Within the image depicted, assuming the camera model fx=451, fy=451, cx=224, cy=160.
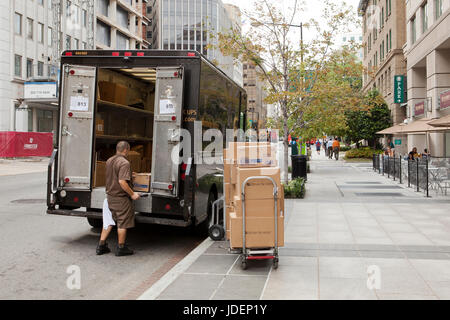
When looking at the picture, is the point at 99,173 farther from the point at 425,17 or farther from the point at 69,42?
the point at 69,42

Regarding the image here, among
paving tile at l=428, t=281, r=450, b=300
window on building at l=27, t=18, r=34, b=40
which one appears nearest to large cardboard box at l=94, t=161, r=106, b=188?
paving tile at l=428, t=281, r=450, b=300

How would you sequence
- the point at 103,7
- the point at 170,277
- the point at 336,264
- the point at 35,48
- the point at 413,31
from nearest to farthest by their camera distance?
1. the point at 170,277
2. the point at 336,264
3. the point at 413,31
4. the point at 35,48
5. the point at 103,7

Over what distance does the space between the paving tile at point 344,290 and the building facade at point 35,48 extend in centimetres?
3473

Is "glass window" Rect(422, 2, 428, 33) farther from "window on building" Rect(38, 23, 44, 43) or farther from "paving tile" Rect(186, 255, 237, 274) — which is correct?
"window on building" Rect(38, 23, 44, 43)

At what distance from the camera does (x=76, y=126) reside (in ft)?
25.0

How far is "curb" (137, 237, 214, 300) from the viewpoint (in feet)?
16.2

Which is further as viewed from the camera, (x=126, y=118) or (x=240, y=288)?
(x=126, y=118)

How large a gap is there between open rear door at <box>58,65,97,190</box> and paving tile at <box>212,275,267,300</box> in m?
3.35

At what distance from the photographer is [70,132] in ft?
25.0

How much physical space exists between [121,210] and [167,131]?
143 cm

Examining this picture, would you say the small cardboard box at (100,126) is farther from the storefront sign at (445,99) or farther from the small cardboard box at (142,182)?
the storefront sign at (445,99)

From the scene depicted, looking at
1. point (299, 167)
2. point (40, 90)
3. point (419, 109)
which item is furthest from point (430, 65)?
point (40, 90)
